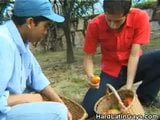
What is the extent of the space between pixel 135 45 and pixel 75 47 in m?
6.54

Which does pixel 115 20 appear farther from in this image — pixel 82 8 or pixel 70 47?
pixel 82 8

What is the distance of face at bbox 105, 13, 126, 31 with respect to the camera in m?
4.13

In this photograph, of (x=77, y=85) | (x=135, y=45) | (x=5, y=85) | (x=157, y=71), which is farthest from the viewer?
(x=77, y=85)

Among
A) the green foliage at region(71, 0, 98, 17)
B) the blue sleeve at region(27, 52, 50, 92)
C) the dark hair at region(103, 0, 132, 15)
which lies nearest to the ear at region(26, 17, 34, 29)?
the blue sleeve at region(27, 52, 50, 92)

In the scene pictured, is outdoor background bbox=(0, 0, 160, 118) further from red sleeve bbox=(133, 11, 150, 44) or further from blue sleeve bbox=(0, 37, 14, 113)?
blue sleeve bbox=(0, 37, 14, 113)

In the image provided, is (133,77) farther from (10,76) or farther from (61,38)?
(61,38)

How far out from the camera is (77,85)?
235 inches

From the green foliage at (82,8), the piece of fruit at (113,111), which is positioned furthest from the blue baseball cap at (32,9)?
the green foliage at (82,8)

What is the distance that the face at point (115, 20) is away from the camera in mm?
4129

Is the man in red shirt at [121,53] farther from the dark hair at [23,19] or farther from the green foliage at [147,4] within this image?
the green foliage at [147,4]

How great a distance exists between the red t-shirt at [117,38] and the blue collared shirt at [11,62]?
128 cm

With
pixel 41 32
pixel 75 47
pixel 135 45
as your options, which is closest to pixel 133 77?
pixel 135 45

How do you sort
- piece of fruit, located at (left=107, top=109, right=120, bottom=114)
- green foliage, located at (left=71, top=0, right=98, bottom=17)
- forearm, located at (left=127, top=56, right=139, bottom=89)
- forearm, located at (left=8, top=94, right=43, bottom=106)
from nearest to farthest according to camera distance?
forearm, located at (left=8, top=94, right=43, bottom=106) < piece of fruit, located at (left=107, top=109, right=120, bottom=114) < forearm, located at (left=127, top=56, right=139, bottom=89) < green foliage, located at (left=71, top=0, right=98, bottom=17)

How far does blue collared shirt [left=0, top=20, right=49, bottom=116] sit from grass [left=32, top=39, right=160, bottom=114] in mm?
1808
